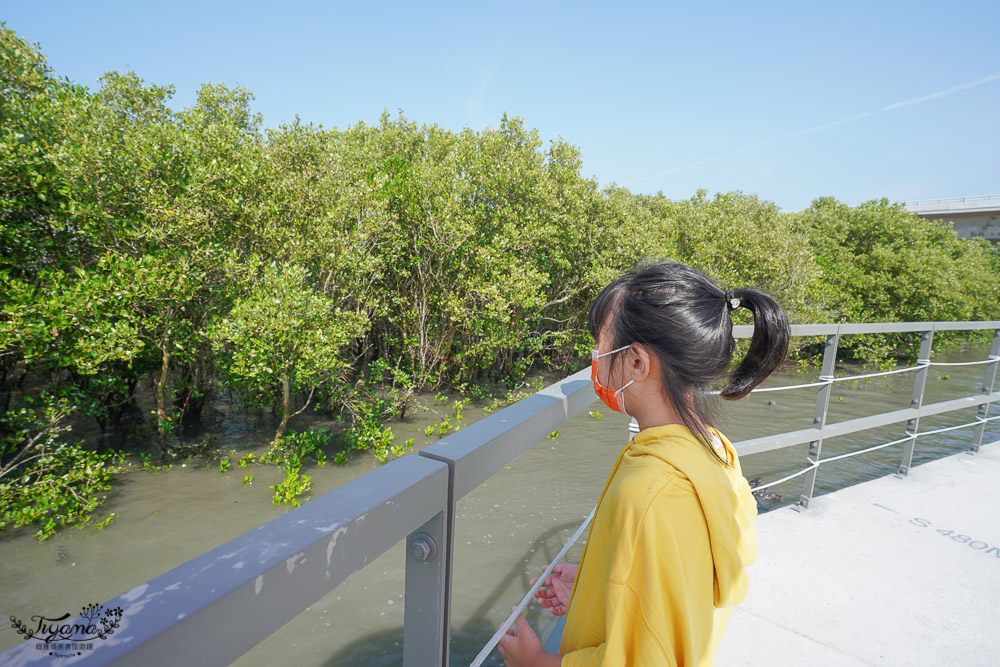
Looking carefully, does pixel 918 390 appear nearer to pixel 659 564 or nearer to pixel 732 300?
pixel 732 300

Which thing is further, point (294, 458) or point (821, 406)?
point (294, 458)

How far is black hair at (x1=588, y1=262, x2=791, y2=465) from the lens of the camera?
1.15 meters

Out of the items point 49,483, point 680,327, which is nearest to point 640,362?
point 680,327

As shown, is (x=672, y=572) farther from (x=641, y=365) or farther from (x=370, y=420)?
(x=370, y=420)

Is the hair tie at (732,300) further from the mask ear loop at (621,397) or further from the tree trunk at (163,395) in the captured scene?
the tree trunk at (163,395)

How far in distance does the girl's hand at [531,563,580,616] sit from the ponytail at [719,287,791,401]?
0.64 metres

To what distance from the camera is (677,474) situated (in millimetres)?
954

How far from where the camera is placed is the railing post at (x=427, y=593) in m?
0.92

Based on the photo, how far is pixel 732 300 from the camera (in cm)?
131

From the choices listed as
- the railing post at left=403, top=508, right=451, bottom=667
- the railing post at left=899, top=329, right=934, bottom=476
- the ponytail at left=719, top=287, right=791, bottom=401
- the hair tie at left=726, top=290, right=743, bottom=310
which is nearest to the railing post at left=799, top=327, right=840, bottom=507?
the railing post at left=899, top=329, right=934, bottom=476

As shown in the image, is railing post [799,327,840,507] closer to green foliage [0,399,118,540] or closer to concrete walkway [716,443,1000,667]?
concrete walkway [716,443,1000,667]

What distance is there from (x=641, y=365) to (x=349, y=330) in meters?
7.61

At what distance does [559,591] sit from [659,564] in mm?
572

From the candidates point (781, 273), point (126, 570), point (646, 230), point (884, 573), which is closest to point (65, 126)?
point (126, 570)
